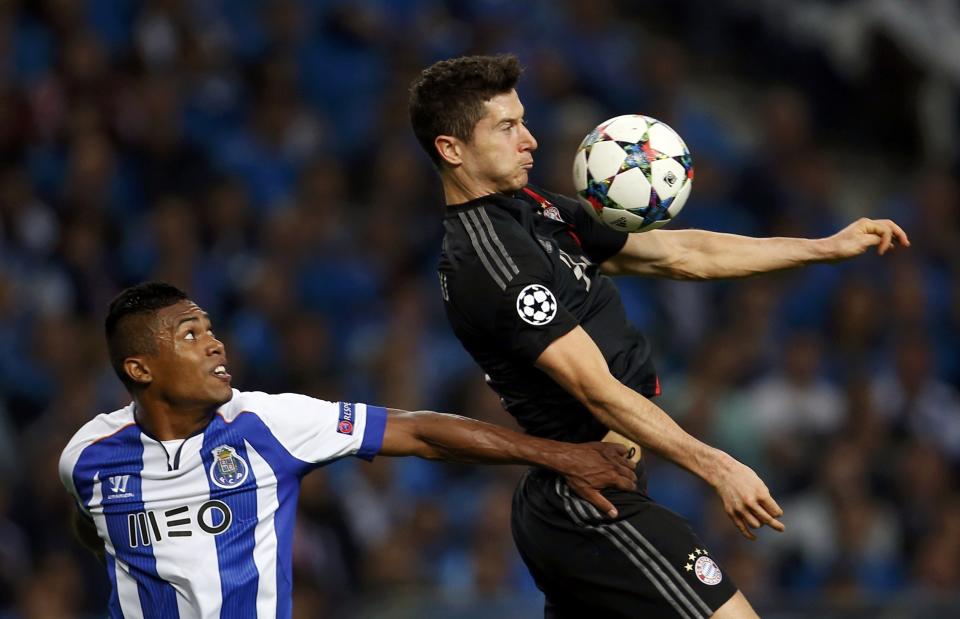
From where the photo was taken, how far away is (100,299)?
8.72 meters

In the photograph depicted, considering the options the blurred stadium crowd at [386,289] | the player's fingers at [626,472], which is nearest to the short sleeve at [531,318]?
the player's fingers at [626,472]

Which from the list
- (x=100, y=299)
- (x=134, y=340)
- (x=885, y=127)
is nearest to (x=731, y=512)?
(x=134, y=340)

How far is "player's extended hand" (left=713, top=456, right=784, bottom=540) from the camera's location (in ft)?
13.6

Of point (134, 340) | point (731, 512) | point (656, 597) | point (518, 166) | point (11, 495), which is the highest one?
point (518, 166)

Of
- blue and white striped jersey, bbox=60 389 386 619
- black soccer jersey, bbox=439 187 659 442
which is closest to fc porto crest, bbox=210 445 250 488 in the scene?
blue and white striped jersey, bbox=60 389 386 619

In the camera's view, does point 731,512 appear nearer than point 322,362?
Yes

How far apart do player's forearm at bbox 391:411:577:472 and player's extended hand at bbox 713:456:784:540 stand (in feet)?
1.76

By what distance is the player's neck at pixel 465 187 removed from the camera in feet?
15.4

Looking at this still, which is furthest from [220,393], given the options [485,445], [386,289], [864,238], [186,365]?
[386,289]

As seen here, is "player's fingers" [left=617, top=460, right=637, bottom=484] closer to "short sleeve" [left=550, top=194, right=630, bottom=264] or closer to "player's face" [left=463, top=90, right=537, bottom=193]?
"short sleeve" [left=550, top=194, right=630, bottom=264]

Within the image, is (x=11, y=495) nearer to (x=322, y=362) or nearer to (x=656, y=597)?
(x=322, y=362)

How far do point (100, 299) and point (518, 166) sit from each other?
4679mm

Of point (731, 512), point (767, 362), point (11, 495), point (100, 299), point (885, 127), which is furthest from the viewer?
point (885, 127)

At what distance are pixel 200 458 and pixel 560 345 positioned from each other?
1.20 meters
